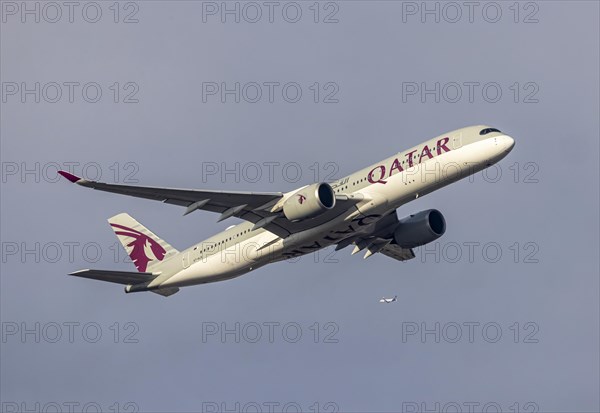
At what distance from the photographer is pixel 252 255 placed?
64.1 metres

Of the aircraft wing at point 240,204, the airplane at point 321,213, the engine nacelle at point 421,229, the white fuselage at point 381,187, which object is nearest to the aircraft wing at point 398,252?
the airplane at point 321,213

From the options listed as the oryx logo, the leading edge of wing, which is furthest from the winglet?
the oryx logo

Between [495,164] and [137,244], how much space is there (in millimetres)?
24974

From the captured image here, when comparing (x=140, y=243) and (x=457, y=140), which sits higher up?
(x=457, y=140)

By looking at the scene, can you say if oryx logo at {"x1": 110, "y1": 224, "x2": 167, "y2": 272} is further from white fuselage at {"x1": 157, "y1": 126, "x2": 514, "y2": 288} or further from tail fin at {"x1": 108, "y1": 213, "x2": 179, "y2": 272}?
white fuselage at {"x1": 157, "y1": 126, "x2": 514, "y2": 288}

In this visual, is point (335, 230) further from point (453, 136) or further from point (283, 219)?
point (453, 136)

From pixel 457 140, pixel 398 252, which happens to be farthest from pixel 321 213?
pixel 398 252

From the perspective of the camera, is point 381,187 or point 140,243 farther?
point 140,243

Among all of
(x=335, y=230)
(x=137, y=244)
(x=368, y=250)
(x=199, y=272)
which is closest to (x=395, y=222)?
(x=368, y=250)

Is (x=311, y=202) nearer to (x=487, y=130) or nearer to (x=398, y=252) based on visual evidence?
(x=487, y=130)

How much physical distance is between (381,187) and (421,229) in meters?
8.14

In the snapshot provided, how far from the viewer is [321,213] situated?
59.3m

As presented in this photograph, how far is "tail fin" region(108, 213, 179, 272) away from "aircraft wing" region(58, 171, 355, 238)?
1043cm

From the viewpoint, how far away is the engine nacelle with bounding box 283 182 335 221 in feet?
194
